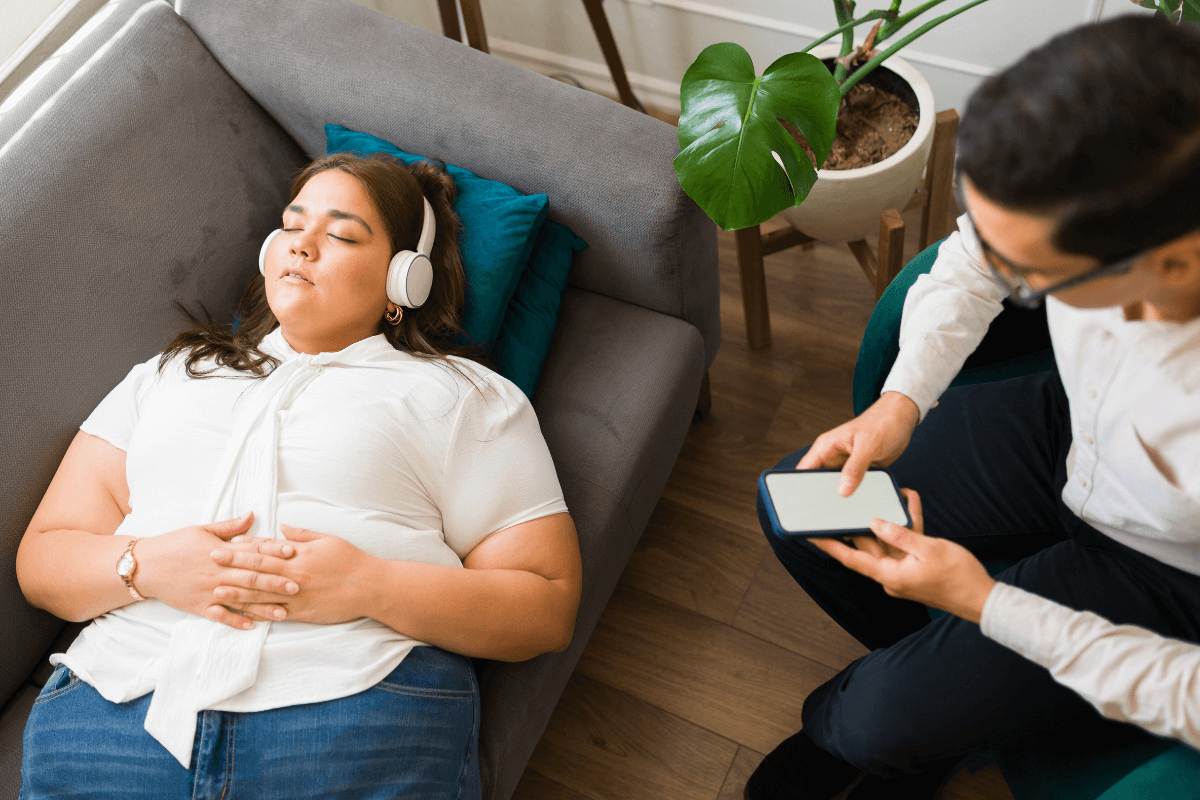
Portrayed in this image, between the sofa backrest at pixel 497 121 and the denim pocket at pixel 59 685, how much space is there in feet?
3.28

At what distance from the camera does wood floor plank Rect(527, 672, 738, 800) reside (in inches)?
61.6

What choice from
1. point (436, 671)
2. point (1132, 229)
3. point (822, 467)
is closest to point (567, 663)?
point (436, 671)

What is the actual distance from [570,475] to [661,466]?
22cm

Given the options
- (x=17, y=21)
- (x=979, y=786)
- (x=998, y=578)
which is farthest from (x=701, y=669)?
(x=17, y=21)

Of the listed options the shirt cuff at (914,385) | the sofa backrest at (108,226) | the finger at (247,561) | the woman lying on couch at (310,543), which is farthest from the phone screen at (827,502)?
the sofa backrest at (108,226)

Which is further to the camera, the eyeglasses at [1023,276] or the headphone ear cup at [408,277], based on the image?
the headphone ear cup at [408,277]

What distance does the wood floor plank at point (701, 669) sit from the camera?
1.61 meters

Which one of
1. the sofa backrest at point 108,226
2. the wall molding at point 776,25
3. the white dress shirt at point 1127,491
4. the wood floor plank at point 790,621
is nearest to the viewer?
the white dress shirt at point 1127,491

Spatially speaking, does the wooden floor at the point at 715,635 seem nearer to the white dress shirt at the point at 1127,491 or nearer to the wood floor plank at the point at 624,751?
the wood floor plank at the point at 624,751

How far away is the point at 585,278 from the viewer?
63.1 inches

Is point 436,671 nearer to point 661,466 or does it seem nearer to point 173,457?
point 173,457

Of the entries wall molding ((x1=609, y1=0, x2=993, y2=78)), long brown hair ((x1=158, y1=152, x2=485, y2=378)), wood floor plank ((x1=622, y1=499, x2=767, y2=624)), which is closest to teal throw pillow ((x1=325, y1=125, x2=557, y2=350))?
long brown hair ((x1=158, y1=152, x2=485, y2=378))

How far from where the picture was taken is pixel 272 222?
1.67m

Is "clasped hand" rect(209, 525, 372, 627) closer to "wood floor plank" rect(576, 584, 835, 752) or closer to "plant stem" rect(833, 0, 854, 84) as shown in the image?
"wood floor plank" rect(576, 584, 835, 752)
